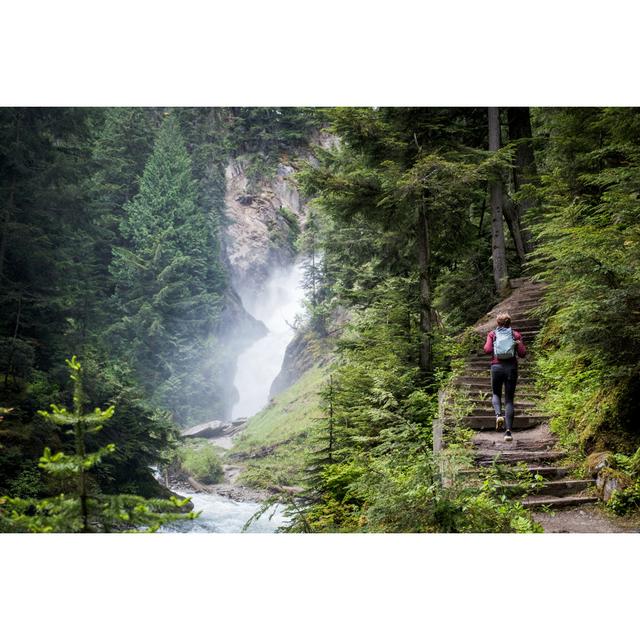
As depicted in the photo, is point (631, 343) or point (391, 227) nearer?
point (631, 343)

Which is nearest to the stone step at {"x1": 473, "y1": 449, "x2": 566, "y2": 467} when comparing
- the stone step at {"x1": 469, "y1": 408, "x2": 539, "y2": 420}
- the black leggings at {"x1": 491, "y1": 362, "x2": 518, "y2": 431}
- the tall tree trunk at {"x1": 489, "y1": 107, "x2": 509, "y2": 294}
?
the black leggings at {"x1": 491, "y1": 362, "x2": 518, "y2": 431}

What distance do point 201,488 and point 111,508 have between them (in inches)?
137

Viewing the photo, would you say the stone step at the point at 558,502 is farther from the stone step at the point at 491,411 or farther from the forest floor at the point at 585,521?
the stone step at the point at 491,411

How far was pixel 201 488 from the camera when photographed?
5867mm

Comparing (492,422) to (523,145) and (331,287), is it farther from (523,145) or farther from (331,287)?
(523,145)

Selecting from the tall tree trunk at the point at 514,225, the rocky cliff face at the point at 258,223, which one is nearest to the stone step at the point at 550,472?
the rocky cliff face at the point at 258,223

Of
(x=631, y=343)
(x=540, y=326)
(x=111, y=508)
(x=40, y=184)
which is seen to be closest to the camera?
(x=111, y=508)

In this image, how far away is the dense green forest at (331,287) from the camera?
4.59m

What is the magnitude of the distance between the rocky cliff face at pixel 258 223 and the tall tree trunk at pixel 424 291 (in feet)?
5.80

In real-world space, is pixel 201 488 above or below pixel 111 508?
below

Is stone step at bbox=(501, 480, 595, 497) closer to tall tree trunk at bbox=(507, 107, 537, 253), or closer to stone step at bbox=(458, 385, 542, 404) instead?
Answer: stone step at bbox=(458, 385, 542, 404)
